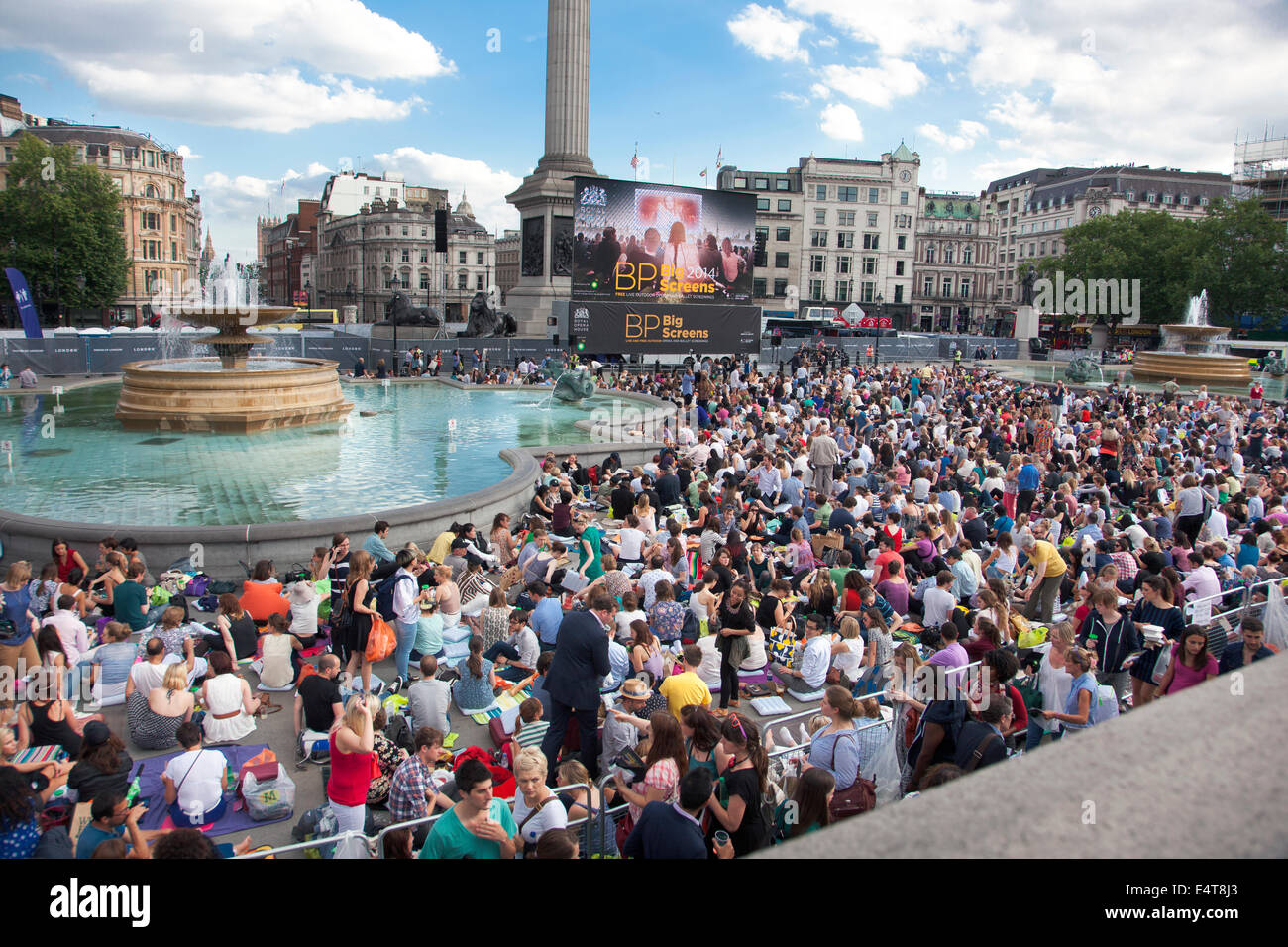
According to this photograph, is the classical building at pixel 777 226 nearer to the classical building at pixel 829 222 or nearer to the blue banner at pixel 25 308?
the classical building at pixel 829 222

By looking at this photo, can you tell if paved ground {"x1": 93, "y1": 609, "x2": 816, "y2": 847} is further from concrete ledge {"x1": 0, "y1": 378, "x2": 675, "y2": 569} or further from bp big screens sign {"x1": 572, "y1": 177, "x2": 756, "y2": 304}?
bp big screens sign {"x1": 572, "y1": 177, "x2": 756, "y2": 304}

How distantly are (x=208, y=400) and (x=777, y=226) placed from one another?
69763mm

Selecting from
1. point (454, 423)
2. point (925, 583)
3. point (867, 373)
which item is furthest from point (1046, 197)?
point (925, 583)

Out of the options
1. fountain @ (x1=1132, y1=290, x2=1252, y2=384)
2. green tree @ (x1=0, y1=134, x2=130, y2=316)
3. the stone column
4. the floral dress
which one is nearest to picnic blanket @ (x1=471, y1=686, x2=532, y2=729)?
the floral dress

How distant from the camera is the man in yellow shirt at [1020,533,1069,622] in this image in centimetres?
1015

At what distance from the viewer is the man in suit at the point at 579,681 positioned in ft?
21.6

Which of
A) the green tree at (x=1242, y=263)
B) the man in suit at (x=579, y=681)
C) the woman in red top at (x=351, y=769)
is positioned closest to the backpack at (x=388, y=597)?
the man in suit at (x=579, y=681)

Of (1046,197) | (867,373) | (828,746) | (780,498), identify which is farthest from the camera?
(1046,197)

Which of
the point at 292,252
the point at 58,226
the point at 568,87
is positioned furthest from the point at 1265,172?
the point at 292,252

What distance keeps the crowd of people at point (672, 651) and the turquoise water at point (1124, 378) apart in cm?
3061
